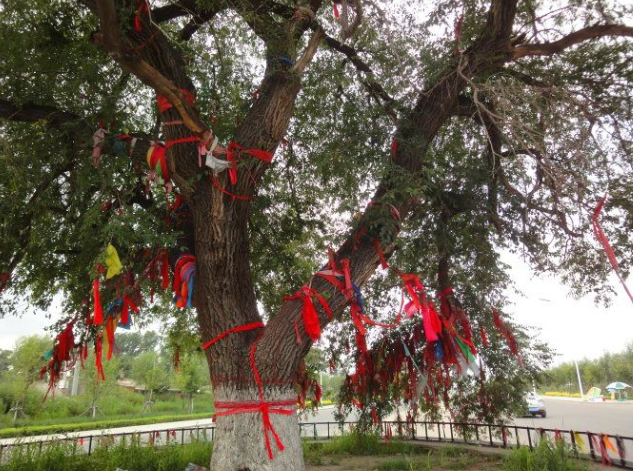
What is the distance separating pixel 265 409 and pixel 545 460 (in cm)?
436

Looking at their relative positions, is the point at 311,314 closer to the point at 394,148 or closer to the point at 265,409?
the point at 265,409

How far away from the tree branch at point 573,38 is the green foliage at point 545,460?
5.39 meters

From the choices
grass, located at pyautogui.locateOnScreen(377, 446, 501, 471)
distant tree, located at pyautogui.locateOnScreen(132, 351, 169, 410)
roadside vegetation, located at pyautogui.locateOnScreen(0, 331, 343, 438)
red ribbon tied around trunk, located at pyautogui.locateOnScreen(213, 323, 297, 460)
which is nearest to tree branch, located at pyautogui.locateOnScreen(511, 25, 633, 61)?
red ribbon tied around trunk, located at pyautogui.locateOnScreen(213, 323, 297, 460)

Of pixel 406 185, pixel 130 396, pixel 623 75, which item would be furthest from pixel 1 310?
pixel 130 396

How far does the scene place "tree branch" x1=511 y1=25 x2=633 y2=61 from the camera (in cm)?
545

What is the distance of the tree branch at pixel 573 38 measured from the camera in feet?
17.9

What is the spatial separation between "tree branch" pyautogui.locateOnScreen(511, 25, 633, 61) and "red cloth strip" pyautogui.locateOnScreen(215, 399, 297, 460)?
4.96 metres

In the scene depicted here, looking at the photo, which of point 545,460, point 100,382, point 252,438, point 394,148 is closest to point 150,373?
point 100,382

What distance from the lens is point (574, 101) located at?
5.03 metres

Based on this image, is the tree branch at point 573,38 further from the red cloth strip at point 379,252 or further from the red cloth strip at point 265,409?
the red cloth strip at point 265,409

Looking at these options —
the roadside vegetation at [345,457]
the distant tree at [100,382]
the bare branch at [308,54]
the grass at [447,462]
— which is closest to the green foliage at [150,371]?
the distant tree at [100,382]

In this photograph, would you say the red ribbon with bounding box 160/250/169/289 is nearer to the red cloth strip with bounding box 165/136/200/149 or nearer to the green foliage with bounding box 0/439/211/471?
the red cloth strip with bounding box 165/136/200/149

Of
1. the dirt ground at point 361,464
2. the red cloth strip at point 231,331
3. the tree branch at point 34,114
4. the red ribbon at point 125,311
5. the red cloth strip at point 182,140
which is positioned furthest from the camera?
the dirt ground at point 361,464

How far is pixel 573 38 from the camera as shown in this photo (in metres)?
5.56
